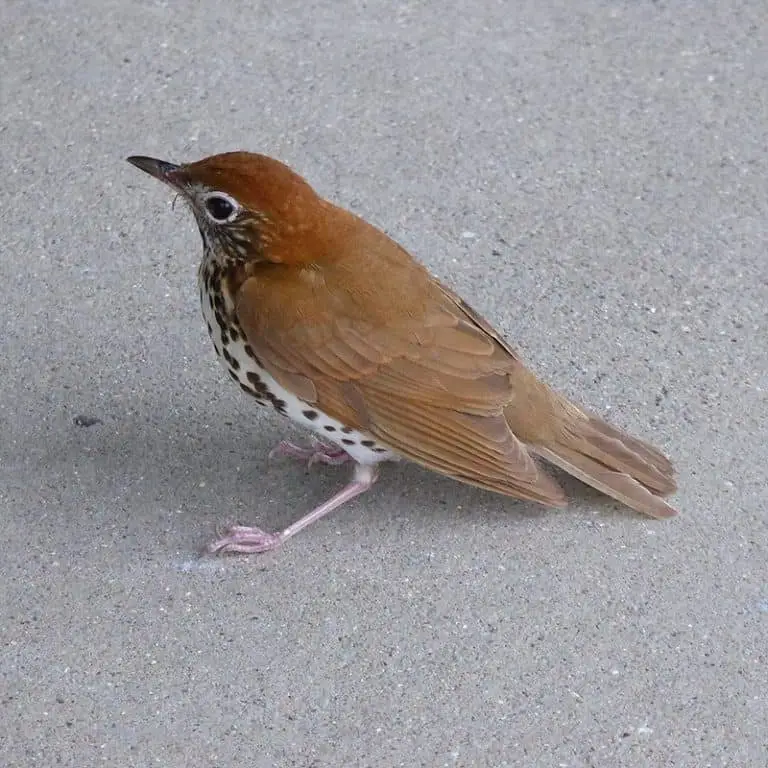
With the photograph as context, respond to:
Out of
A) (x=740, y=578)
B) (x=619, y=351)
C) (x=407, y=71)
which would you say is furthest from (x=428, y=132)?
(x=740, y=578)

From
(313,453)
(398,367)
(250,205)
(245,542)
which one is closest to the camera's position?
(250,205)

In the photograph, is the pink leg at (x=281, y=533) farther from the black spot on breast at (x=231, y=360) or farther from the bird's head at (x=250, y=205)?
the bird's head at (x=250, y=205)

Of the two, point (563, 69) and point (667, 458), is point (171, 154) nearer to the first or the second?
point (563, 69)

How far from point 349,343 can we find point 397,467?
627mm

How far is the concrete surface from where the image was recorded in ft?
10.8

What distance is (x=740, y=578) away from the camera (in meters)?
3.64

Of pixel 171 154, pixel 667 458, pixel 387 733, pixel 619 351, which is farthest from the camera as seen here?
pixel 171 154

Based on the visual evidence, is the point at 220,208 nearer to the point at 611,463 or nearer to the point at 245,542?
the point at 245,542

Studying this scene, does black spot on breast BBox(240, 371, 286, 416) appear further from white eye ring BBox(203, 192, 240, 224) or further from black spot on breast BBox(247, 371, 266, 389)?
white eye ring BBox(203, 192, 240, 224)

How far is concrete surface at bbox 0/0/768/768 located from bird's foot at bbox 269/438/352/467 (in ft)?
0.16

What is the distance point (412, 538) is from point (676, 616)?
0.73 meters

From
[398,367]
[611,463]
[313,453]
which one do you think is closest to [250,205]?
[398,367]

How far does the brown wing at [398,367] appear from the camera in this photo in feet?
11.3

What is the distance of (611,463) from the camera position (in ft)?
12.1
